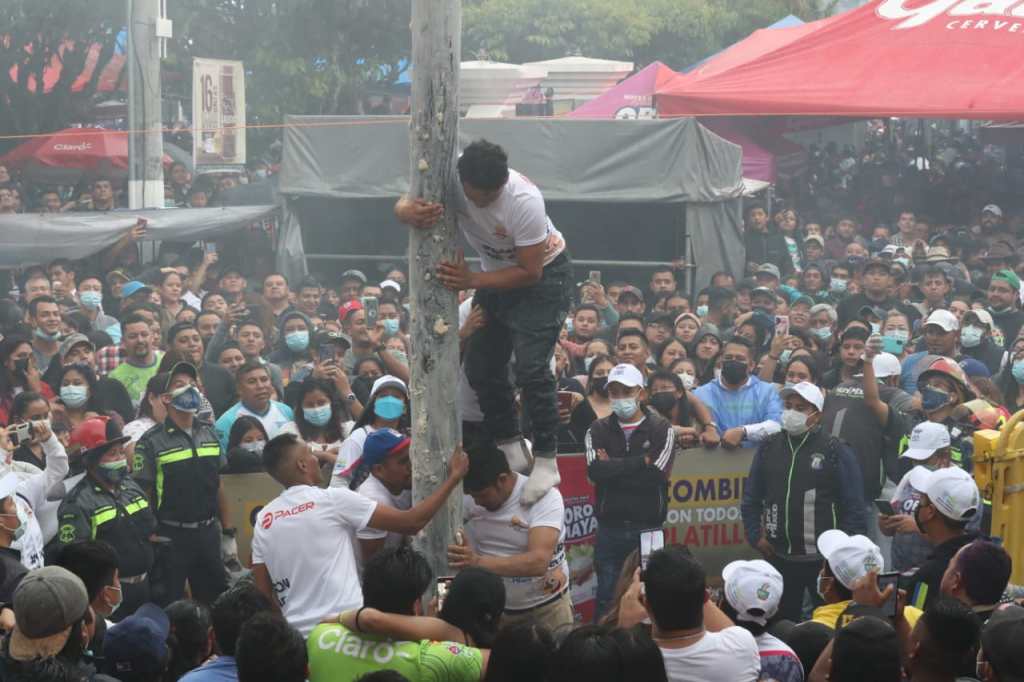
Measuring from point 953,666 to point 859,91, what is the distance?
14230 mm

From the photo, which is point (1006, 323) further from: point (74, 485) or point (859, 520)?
point (74, 485)

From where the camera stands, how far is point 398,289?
46.0 ft

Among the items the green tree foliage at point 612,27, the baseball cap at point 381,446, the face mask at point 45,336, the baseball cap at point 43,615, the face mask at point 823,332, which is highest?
the green tree foliage at point 612,27

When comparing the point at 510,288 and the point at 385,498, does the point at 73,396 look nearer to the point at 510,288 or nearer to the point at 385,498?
the point at 385,498

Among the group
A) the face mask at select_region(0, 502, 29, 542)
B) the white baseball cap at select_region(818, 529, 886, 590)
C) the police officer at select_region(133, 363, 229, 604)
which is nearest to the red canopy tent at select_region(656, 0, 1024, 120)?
the police officer at select_region(133, 363, 229, 604)

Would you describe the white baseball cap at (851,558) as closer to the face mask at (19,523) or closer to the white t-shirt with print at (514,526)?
the white t-shirt with print at (514,526)

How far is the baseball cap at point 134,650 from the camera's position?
5.04 meters

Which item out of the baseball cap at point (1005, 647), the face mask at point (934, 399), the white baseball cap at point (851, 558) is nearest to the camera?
the baseball cap at point (1005, 647)

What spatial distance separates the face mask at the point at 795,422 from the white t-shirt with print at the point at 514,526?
2.36 metres

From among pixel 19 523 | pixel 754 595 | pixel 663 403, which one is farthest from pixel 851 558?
pixel 663 403

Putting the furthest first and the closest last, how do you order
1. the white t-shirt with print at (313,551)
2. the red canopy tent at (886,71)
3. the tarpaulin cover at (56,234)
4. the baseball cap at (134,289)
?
the red canopy tent at (886,71), the tarpaulin cover at (56,234), the baseball cap at (134,289), the white t-shirt with print at (313,551)

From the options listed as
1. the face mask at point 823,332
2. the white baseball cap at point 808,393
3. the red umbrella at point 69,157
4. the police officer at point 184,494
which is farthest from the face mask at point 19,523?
the red umbrella at point 69,157

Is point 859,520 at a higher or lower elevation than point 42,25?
lower

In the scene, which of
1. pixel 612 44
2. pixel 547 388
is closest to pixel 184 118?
pixel 612 44
